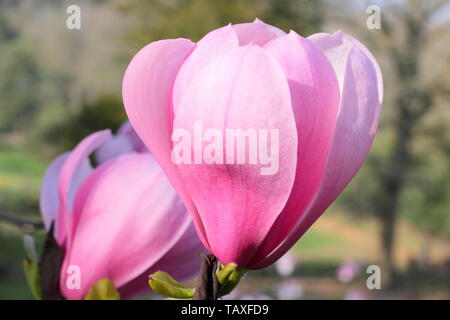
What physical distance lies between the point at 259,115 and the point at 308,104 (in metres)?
0.02

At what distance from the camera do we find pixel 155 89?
21 cm

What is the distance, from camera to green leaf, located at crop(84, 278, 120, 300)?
0.26 m

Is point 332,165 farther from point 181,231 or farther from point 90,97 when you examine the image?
point 90,97

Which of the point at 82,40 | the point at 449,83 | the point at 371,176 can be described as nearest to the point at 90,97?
the point at 82,40

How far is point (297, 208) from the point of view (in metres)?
0.22

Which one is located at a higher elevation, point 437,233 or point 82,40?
point 82,40

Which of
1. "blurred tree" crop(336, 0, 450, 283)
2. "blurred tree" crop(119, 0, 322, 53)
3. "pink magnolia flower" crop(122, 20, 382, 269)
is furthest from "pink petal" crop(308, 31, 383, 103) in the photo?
"blurred tree" crop(336, 0, 450, 283)

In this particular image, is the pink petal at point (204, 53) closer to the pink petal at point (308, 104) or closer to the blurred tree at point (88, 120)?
the pink petal at point (308, 104)

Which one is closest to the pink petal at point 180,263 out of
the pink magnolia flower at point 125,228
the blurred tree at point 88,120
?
the pink magnolia flower at point 125,228

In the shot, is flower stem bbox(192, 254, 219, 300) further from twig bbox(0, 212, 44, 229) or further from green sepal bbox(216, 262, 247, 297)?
twig bbox(0, 212, 44, 229)

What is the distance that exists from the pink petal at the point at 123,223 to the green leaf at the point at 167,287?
0.05 metres

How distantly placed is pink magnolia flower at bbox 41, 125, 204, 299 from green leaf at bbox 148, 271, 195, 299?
53mm

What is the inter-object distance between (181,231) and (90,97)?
4.50 meters

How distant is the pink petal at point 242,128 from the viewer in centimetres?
21
